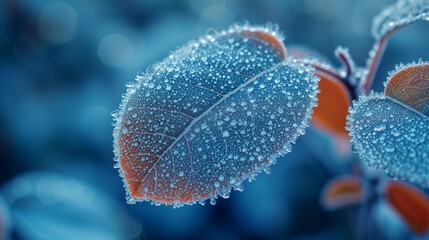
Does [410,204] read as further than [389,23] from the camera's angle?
Yes

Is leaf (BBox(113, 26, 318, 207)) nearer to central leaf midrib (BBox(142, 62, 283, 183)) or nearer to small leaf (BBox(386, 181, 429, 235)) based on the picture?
central leaf midrib (BBox(142, 62, 283, 183))

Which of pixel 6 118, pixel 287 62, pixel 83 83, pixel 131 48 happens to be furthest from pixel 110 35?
pixel 287 62

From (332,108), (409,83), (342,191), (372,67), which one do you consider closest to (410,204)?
(342,191)

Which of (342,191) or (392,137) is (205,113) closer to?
(392,137)

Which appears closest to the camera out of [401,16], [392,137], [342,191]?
[392,137]

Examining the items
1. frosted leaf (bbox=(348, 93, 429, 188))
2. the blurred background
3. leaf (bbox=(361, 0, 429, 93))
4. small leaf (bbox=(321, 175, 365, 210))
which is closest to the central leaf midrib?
frosted leaf (bbox=(348, 93, 429, 188))

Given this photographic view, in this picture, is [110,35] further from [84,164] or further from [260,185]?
[260,185]
